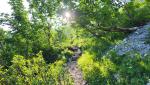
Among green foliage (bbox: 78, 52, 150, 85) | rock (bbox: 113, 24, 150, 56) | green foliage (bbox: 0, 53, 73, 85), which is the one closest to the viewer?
green foliage (bbox: 78, 52, 150, 85)

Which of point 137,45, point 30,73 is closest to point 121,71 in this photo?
point 137,45

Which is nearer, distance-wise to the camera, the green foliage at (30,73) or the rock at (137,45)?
the green foliage at (30,73)

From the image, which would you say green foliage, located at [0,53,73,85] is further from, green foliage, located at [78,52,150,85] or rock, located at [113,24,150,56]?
rock, located at [113,24,150,56]

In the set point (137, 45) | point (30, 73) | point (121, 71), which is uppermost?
point (137, 45)

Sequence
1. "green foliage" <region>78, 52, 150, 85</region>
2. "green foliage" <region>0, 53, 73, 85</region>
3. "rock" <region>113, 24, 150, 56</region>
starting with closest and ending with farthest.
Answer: "green foliage" <region>78, 52, 150, 85</region> → "green foliage" <region>0, 53, 73, 85</region> → "rock" <region>113, 24, 150, 56</region>

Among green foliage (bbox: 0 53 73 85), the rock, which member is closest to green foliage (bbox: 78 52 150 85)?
the rock

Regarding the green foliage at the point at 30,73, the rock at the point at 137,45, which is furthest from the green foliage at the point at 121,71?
the green foliage at the point at 30,73

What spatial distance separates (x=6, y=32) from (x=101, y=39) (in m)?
8.37

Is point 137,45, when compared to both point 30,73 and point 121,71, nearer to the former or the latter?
point 121,71

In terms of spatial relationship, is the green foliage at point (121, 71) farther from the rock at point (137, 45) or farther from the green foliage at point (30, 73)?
the green foliage at point (30, 73)

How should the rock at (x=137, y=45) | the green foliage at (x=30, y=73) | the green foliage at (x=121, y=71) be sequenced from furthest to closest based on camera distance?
the rock at (x=137, y=45)
the green foliage at (x=30, y=73)
the green foliage at (x=121, y=71)

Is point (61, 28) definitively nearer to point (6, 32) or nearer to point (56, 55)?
point (56, 55)

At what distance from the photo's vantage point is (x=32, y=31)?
85.4ft

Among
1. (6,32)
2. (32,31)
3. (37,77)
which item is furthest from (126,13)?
(37,77)
